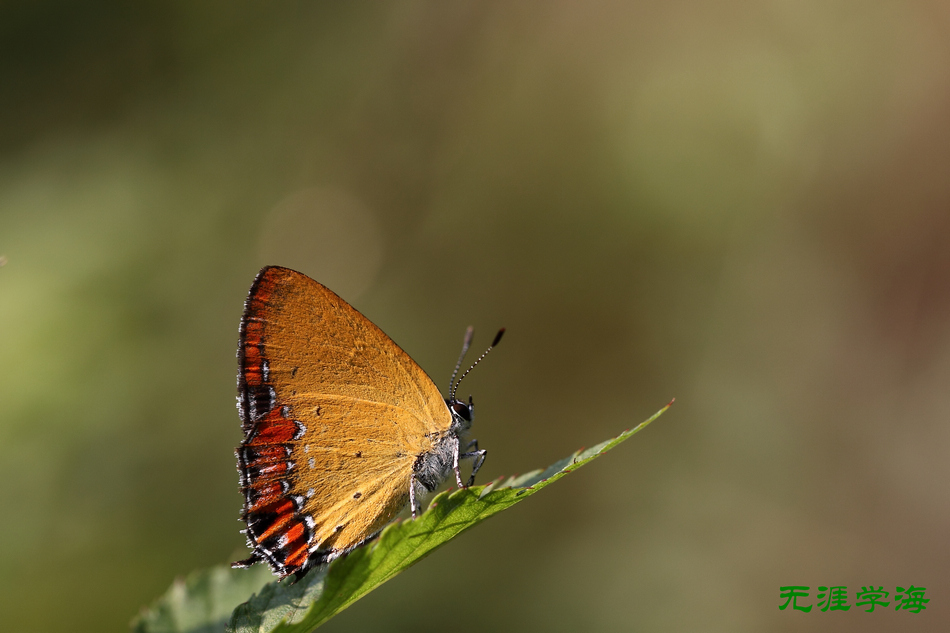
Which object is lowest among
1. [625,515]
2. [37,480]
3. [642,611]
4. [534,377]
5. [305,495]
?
[642,611]

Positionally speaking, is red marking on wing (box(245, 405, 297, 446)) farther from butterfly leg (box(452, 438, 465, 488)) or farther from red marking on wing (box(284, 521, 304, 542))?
butterfly leg (box(452, 438, 465, 488))

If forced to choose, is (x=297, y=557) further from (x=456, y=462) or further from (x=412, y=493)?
(x=456, y=462)

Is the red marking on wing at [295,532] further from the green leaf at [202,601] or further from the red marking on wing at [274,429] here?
the red marking on wing at [274,429]

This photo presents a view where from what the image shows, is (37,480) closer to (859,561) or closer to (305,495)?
(305,495)

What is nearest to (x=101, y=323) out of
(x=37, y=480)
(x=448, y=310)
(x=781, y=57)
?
(x=37, y=480)

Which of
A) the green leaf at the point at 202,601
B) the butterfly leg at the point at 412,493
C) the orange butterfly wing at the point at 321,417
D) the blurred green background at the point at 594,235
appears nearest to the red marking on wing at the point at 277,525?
the orange butterfly wing at the point at 321,417
